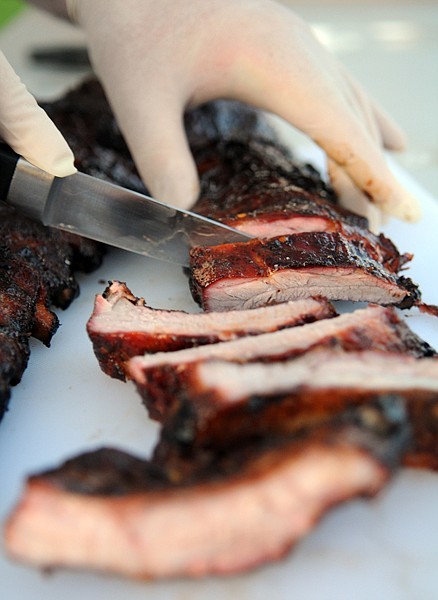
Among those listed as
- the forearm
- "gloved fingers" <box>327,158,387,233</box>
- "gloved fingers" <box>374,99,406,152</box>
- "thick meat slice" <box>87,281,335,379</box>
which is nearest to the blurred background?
"gloved fingers" <box>374,99,406,152</box>

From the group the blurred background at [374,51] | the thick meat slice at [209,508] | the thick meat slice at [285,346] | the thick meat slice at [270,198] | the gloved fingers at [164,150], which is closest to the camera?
the thick meat slice at [209,508]

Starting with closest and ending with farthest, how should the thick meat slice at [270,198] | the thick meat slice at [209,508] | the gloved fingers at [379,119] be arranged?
the thick meat slice at [209,508]
the thick meat slice at [270,198]
the gloved fingers at [379,119]

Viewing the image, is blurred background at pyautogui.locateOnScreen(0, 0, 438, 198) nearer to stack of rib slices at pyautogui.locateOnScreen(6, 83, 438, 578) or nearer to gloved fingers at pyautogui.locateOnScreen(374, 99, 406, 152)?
gloved fingers at pyautogui.locateOnScreen(374, 99, 406, 152)

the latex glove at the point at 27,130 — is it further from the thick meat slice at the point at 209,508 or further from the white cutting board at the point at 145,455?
the thick meat slice at the point at 209,508

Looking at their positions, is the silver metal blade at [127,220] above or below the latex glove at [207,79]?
below

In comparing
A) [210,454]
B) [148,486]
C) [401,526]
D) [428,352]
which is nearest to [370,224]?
[428,352]

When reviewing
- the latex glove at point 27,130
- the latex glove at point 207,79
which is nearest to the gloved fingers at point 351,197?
the latex glove at point 207,79
